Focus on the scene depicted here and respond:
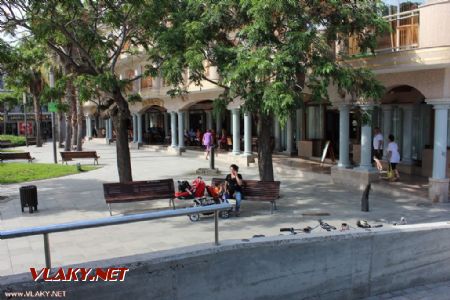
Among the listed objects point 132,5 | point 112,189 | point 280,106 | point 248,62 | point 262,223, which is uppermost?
A: point 132,5

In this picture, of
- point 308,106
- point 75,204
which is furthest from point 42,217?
point 308,106

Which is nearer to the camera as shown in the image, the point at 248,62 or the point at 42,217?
the point at 248,62

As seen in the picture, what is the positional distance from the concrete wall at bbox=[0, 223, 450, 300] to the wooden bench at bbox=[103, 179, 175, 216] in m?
6.17

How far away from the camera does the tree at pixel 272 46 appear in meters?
10.4

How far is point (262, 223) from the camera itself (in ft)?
35.0

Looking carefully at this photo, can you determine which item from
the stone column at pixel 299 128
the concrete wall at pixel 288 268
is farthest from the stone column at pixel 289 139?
the concrete wall at pixel 288 268

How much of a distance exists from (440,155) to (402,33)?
3.63m

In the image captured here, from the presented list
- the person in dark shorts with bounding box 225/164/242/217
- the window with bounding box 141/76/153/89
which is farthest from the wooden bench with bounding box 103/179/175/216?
the window with bounding box 141/76/153/89

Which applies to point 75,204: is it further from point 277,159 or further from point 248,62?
point 277,159

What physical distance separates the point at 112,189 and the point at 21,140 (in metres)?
35.7

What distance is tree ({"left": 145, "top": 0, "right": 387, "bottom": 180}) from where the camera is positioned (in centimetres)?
1041

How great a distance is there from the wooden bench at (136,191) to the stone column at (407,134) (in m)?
10.0

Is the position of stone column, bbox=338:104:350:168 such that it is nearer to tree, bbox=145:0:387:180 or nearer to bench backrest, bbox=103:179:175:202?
tree, bbox=145:0:387:180

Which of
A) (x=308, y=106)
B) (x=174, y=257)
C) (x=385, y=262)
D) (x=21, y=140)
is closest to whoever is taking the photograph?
(x=174, y=257)
